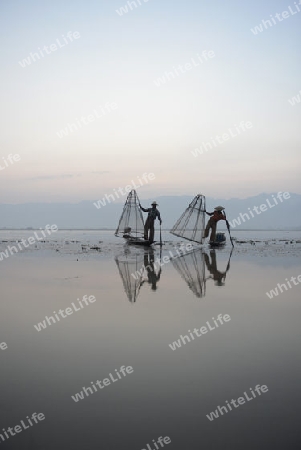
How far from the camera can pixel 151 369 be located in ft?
16.5

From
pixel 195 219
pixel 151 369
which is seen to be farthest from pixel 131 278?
pixel 195 219

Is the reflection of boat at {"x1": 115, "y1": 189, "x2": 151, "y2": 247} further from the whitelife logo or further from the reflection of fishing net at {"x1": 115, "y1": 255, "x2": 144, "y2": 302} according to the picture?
the whitelife logo

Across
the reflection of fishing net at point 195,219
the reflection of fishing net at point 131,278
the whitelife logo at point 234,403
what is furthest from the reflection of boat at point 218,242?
the whitelife logo at point 234,403

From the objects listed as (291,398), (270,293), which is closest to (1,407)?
(291,398)

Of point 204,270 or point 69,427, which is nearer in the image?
point 69,427

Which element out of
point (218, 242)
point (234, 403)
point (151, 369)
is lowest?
point (218, 242)

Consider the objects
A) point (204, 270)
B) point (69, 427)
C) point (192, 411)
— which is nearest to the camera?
point (69, 427)

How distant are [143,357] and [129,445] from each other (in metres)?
2.15

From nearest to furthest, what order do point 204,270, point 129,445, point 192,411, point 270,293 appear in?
1. point 129,445
2. point 192,411
3. point 270,293
4. point 204,270

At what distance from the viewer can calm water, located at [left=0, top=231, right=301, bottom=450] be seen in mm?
3508

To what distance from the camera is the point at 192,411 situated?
3.87 meters

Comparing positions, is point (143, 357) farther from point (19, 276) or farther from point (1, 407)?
point (19, 276)

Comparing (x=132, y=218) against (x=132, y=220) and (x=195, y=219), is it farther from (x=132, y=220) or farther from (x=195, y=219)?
(x=195, y=219)

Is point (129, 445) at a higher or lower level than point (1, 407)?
lower
